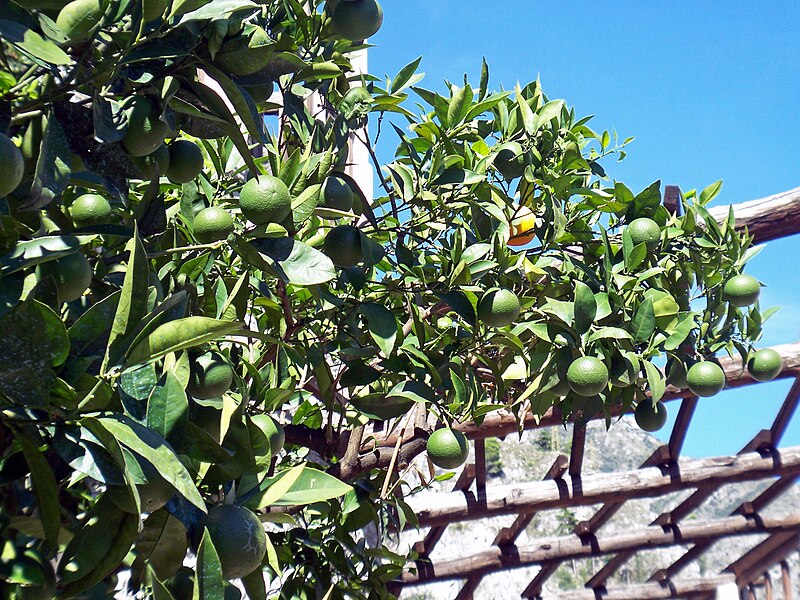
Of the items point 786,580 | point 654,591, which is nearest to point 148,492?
point 654,591

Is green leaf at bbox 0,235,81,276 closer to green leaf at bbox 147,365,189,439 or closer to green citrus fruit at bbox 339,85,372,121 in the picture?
green leaf at bbox 147,365,189,439

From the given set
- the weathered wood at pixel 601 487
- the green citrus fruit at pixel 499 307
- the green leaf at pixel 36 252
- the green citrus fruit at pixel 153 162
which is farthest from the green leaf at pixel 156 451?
the weathered wood at pixel 601 487

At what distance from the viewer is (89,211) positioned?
0.93 metres

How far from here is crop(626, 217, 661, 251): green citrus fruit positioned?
1511mm

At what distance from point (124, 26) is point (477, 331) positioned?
29.2 inches

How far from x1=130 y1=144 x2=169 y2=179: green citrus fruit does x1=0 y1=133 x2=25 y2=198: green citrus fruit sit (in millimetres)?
229

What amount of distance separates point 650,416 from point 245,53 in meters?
1.14

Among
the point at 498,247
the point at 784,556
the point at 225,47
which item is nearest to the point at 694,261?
the point at 498,247

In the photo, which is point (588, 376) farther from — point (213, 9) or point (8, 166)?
point (8, 166)

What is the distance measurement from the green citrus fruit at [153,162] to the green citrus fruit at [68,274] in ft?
0.47

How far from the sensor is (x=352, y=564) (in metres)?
1.56

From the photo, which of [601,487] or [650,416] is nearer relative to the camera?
[650,416]

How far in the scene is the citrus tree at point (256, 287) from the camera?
655mm

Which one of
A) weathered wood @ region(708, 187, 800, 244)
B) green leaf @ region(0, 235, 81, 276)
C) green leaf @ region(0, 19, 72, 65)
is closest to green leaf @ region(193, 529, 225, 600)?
green leaf @ region(0, 235, 81, 276)
